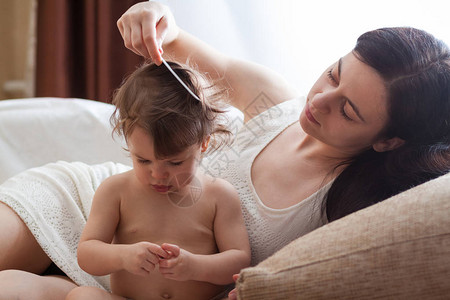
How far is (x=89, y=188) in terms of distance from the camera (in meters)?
1.27

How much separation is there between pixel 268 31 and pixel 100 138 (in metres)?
0.60

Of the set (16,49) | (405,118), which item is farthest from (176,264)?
(16,49)

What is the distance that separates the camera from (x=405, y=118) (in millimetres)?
1065

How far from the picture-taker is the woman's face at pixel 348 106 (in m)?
1.04

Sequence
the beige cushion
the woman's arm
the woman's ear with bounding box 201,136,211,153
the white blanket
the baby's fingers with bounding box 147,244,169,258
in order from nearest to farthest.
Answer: the beige cushion, the baby's fingers with bounding box 147,244,169,258, the woman's ear with bounding box 201,136,211,153, the white blanket, the woman's arm

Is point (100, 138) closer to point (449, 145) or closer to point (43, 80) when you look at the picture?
point (449, 145)

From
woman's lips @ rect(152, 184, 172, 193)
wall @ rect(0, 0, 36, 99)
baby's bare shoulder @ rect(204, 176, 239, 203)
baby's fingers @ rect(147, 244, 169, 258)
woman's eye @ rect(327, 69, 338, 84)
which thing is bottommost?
wall @ rect(0, 0, 36, 99)

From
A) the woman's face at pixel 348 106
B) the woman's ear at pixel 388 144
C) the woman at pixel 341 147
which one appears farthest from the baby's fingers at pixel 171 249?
the woman's ear at pixel 388 144

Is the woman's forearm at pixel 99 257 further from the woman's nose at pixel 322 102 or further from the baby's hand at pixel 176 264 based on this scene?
the woman's nose at pixel 322 102

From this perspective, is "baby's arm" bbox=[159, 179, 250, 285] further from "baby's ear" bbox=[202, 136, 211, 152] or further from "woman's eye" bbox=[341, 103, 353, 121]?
"woman's eye" bbox=[341, 103, 353, 121]

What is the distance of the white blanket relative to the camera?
1.16 meters

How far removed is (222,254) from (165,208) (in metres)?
0.14

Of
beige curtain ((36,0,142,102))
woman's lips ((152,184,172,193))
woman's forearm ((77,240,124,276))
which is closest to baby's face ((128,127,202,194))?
woman's lips ((152,184,172,193))

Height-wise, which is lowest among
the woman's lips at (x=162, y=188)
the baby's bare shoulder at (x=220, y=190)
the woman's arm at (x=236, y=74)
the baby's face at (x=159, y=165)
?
the baby's bare shoulder at (x=220, y=190)
